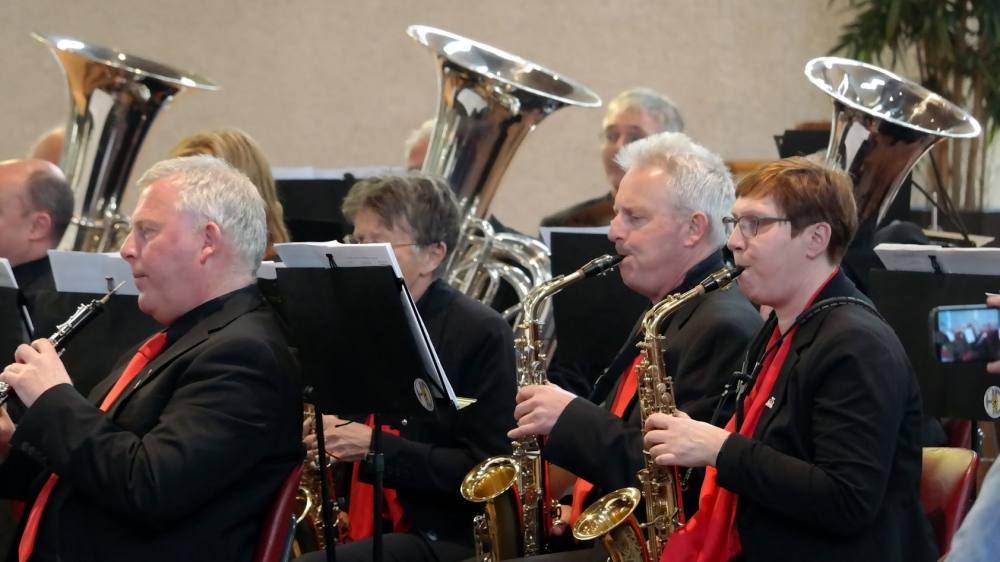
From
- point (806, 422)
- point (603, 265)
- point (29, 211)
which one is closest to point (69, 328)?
point (603, 265)

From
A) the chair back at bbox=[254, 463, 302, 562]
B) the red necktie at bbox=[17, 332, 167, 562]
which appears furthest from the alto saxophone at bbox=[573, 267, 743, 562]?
the red necktie at bbox=[17, 332, 167, 562]

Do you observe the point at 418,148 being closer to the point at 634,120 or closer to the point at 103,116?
the point at 634,120

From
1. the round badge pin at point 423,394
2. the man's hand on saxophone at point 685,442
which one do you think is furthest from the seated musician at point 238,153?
the man's hand on saxophone at point 685,442

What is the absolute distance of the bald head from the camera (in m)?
3.71

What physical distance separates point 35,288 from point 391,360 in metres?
1.78

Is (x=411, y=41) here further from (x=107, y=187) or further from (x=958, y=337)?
(x=958, y=337)

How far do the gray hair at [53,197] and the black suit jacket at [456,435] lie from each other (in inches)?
61.7

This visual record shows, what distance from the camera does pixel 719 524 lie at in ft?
7.41

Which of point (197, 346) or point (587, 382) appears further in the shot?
point (587, 382)

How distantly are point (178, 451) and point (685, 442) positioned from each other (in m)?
0.98

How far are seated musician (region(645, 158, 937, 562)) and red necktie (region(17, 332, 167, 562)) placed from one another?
1.11 meters

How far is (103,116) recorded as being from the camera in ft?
15.1

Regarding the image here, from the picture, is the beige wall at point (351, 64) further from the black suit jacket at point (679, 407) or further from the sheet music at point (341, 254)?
the sheet music at point (341, 254)

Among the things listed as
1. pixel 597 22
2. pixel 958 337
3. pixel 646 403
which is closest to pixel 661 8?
pixel 597 22
